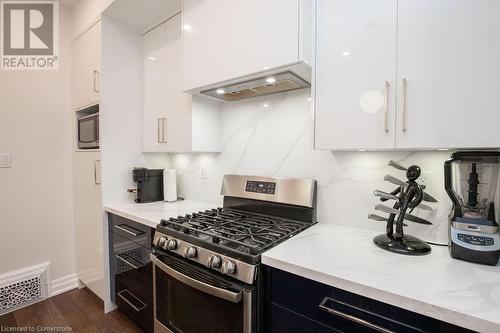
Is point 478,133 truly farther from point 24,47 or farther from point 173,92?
point 24,47

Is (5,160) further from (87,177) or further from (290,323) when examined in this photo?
(290,323)

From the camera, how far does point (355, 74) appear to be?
106 centimetres

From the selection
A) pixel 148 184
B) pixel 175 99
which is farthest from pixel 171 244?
pixel 175 99

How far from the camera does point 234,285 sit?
101 cm

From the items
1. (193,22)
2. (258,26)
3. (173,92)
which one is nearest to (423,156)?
(258,26)

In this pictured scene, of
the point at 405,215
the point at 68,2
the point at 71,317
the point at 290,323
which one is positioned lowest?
the point at 71,317

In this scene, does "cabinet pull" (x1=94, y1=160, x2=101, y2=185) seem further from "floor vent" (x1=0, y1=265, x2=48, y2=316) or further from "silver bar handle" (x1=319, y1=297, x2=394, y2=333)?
"silver bar handle" (x1=319, y1=297, x2=394, y2=333)

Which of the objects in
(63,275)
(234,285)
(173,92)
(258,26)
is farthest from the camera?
(63,275)

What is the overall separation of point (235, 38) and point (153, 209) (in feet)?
4.24

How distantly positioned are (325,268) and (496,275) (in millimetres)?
559

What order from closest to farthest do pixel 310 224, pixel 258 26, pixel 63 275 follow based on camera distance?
pixel 258 26 < pixel 310 224 < pixel 63 275

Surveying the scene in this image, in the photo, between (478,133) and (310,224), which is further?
(310,224)

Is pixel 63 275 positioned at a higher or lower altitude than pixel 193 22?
lower

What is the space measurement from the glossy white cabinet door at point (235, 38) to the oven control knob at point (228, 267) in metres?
0.91
